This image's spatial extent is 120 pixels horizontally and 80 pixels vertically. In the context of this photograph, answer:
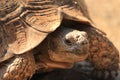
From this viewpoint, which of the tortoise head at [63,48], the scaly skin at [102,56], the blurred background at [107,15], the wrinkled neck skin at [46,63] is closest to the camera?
the tortoise head at [63,48]

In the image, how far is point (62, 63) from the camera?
14.0 ft

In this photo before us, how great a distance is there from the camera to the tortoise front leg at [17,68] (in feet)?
12.9

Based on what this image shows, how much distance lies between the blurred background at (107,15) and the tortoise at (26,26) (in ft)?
13.4

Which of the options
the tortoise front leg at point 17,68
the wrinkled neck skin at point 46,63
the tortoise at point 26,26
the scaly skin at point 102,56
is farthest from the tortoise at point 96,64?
the tortoise front leg at point 17,68

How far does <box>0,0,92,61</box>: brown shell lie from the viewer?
3.96m

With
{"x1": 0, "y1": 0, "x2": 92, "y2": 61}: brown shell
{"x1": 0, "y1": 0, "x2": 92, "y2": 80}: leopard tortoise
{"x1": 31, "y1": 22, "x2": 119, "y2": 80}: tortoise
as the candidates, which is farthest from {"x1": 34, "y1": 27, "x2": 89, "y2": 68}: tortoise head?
{"x1": 31, "y1": 22, "x2": 119, "y2": 80}: tortoise

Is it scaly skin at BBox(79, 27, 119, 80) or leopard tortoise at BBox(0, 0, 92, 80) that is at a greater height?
leopard tortoise at BBox(0, 0, 92, 80)

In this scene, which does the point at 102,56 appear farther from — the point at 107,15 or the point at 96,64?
the point at 107,15

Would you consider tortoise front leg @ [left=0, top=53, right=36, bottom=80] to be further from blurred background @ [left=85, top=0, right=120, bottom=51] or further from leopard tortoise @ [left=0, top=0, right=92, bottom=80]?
blurred background @ [left=85, top=0, right=120, bottom=51]

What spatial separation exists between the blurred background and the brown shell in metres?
4.10

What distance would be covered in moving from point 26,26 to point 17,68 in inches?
16.9

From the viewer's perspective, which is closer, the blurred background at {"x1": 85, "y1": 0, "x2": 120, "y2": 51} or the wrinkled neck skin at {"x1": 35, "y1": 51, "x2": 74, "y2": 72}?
the wrinkled neck skin at {"x1": 35, "y1": 51, "x2": 74, "y2": 72}

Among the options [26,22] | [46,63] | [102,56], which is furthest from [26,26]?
[102,56]

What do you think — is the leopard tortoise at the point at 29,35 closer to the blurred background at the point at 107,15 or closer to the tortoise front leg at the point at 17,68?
the tortoise front leg at the point at 17,68
